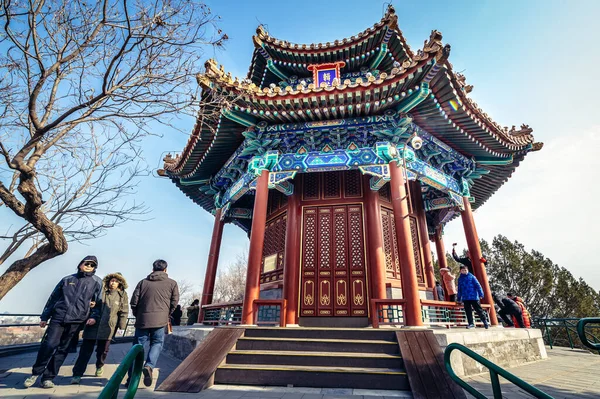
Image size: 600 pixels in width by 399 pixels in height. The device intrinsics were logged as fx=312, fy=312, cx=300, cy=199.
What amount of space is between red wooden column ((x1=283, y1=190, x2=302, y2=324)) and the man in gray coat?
340 centimetres

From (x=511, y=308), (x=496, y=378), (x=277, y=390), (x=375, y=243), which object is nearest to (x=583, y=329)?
(x=496, y=378)

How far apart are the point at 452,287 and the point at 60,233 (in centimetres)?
874

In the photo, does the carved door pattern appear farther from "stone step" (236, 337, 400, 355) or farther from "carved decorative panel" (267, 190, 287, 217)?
"stone step" (236, 337, 400, 355)

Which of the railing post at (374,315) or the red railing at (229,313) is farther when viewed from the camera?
the red railing at (229,313)

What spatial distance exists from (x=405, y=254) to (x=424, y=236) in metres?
3.39

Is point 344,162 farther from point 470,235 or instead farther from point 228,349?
point 228,349

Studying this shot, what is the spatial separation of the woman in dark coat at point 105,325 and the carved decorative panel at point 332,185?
220 inches

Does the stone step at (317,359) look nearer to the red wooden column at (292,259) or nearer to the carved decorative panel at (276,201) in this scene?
the red wooden column at (292,259)

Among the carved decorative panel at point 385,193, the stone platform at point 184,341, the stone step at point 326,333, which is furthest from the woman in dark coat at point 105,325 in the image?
the carved decorative panel at point 385,193

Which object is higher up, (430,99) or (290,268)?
(430,99)

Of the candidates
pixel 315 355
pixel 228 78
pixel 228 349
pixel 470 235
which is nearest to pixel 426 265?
pixel 470 235

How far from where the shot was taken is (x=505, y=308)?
355 inches

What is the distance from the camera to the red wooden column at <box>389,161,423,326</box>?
594 centimetres

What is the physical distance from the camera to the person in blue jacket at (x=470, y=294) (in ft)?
22.0
